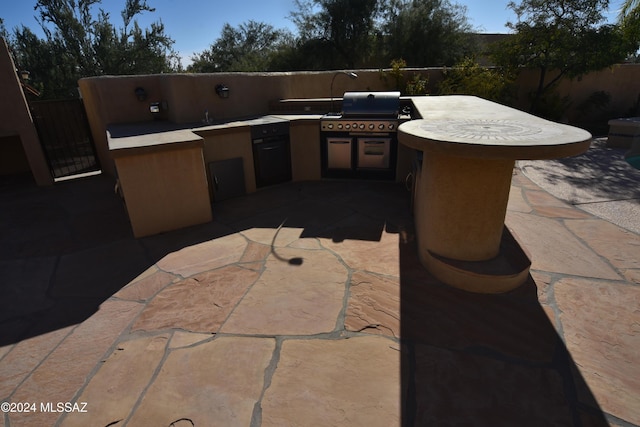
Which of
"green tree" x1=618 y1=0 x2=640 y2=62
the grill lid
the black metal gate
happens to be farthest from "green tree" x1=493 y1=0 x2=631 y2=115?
the black metal gate

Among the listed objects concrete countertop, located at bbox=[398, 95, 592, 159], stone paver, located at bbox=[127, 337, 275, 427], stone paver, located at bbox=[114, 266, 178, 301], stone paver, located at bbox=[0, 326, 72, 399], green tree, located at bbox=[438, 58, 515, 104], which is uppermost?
green tree, located at bbox=[438, 58, 515, 104]

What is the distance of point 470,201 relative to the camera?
312 cm

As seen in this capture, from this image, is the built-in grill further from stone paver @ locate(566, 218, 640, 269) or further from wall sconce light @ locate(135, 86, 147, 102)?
wall sconce light @ locate(135, 86, 147, 102)

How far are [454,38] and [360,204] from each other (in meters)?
14.5

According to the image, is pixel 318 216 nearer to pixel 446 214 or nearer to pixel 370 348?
pixel 446 214

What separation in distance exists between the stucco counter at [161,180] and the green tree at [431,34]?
47.6 feet

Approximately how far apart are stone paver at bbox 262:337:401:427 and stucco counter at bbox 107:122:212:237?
2957 millimetres

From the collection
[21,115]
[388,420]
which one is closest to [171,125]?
[21,115]

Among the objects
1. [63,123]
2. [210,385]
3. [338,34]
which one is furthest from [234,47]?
[210,385]

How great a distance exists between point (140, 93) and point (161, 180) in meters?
3.24

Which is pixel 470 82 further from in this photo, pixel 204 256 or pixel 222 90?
pixel 204 256

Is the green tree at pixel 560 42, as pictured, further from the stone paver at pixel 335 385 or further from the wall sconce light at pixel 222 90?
the stone paver at pixel 335 385

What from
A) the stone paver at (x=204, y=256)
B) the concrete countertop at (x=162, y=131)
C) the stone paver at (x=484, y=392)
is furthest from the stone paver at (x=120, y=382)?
the concrete countertop at (x=162, y=131)

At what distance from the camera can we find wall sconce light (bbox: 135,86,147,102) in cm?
664
